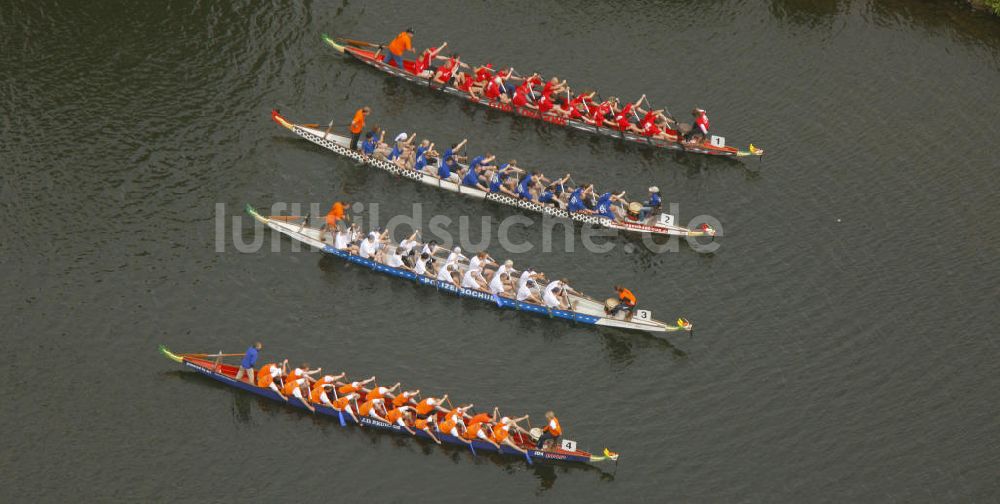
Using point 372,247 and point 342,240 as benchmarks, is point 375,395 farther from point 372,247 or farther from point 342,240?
point 342,240

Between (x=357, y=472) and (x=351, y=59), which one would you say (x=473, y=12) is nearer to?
(x=351, y=59)

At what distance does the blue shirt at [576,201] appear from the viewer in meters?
54.3

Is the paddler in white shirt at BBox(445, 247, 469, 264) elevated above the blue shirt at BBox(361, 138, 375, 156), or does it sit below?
below

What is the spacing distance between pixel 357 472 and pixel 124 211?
17954 mm

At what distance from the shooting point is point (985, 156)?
59.4 meters

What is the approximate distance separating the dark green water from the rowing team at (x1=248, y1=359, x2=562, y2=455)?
0.97m

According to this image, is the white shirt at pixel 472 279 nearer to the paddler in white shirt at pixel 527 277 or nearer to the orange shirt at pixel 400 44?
the paddler in white shirt at pixel 527 277

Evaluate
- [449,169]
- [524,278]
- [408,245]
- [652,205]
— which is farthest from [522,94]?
[524,278]

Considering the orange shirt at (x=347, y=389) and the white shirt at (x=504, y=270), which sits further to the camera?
the white shirt at (x=504, y=270)

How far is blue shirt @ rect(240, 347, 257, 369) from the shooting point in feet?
149

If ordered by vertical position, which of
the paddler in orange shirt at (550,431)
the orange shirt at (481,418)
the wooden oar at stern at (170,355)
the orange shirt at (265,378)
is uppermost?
the paddler in orange shirt at (550,431)

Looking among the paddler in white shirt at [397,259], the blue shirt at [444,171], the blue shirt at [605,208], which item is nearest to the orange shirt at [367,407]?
the paddler in white shirt at [397,259]

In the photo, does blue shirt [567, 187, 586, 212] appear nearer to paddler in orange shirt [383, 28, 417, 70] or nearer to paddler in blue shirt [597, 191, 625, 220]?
paddler in blue shirt [597, 191, 625, 220]

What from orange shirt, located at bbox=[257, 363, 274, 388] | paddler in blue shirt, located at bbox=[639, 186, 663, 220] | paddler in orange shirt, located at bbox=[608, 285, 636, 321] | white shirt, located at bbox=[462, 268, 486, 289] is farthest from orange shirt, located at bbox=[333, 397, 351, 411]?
paddler in blue shirt, located at bbox=[639, 186, 663, 220]
